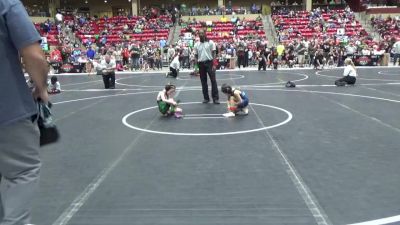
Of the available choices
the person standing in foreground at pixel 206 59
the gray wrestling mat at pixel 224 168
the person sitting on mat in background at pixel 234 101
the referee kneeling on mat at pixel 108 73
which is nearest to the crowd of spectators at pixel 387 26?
the referee kneeling on mat at pixel 108 73

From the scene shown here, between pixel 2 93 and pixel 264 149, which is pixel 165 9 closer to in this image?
pixel 264 149

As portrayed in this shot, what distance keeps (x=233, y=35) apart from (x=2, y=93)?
3067 cm

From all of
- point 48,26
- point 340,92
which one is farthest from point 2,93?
point 48,26

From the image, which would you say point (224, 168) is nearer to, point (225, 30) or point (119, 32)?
point (225, 30)

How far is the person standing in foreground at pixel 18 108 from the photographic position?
2395 mm

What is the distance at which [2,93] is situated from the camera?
245 cm

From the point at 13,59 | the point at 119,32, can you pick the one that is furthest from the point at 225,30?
the point at 13,59

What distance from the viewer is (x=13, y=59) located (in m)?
2.47

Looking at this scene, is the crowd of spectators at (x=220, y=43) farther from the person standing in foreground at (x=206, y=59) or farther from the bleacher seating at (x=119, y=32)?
the person standing in foreground at (x=206, y=59)

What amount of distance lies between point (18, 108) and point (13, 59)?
0.27 meters

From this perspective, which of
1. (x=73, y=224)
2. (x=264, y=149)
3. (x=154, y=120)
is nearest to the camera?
(x=73, y=224)

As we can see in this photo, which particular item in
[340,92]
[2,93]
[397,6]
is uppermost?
[397,6]

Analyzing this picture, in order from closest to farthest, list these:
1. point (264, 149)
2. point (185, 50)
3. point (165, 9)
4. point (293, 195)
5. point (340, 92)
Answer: point (293, 195) → point (264, 149) → point (340, 92) → point (185, 50) → point (165, 9)

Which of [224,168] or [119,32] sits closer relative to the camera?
[224,168]
